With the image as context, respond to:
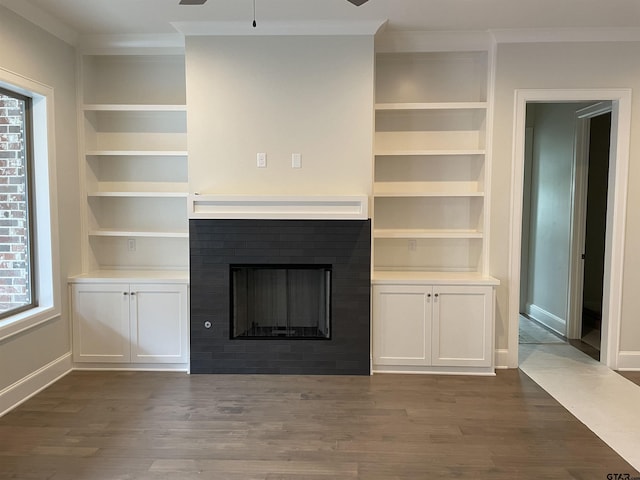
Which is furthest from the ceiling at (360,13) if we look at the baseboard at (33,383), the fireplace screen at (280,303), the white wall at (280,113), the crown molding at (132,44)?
the baseboard at (33,383)

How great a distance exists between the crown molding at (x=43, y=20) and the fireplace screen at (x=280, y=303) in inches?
90.7

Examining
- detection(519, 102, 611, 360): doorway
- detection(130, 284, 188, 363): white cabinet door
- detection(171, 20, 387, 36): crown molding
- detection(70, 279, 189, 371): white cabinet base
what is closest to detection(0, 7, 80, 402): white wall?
detection(70, 279, 189, 371): white cabinet base

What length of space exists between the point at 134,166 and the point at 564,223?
14.2 feet

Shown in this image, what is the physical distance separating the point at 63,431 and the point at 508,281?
3.43 m

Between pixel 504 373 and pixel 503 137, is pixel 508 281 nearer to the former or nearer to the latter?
pixel 504 373

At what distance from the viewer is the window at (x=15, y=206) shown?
131 inches

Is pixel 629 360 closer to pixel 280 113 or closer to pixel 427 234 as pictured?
pixel 427 234

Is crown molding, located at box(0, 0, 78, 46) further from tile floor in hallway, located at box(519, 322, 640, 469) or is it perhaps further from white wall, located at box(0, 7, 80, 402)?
tile floor in hallway, located at box(519, 322, 640, 469)

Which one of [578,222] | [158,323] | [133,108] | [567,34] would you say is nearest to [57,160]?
[133,108]

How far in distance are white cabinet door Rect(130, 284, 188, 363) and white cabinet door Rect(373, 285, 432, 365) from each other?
158 cm

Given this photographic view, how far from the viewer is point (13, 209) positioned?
3406 millimetres

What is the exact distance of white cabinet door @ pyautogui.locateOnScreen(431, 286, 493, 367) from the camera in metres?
3.74

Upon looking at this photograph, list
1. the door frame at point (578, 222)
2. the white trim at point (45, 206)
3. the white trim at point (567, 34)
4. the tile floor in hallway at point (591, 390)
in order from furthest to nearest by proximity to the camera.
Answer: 1. the door frame at point (578, 222)
2. the white trim at point (567, 34)
3. the white trim at point (45, 206)
4. the tile floor in hallway at point (591, 390)

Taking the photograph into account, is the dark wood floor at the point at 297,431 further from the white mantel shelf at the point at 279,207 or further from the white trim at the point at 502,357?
the white mantel shelf at the point at 279,207
